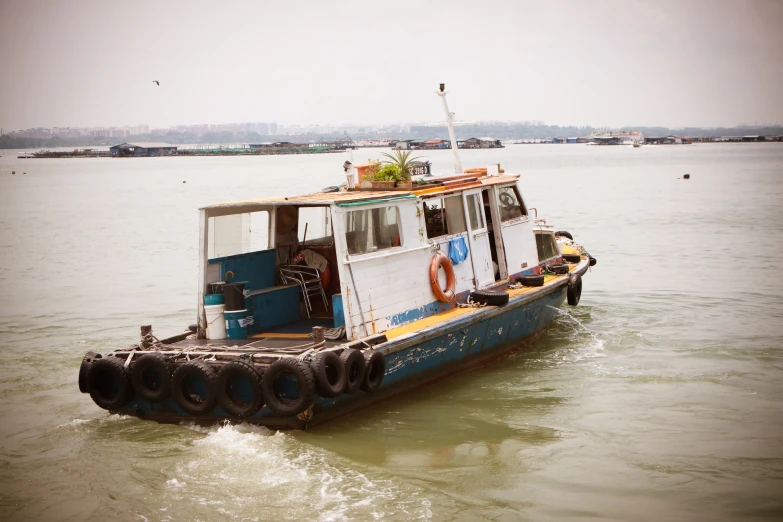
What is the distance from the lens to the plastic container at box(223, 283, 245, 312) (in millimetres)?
9977

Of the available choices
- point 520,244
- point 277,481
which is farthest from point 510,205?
point 277,481

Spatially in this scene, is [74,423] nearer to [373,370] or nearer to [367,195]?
[373,370]

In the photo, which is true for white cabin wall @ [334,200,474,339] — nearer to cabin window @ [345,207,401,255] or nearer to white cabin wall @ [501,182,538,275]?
cabin window @ [345,207,401,255]

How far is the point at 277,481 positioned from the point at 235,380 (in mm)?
1289

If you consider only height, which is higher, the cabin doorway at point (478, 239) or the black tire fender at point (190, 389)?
the cabin doorway at point (478, 239)

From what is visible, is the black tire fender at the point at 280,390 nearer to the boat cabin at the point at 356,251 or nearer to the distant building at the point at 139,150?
the boat cabin at the point at 356,251

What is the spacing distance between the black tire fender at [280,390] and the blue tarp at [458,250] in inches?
135

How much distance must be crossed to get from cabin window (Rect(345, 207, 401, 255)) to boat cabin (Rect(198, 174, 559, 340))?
0.05 ft

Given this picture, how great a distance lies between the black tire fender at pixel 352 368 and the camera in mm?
8891

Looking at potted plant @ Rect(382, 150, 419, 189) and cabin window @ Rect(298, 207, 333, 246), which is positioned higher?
potted plant @ Rect(382, 150, 419, 189)

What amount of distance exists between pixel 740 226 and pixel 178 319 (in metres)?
21.9

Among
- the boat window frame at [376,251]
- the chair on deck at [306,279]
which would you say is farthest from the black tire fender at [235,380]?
the chair on deck at [306,279]

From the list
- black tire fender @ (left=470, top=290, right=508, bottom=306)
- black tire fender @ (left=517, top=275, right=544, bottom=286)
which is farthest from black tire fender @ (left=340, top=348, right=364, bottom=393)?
black tire fender @ (left=517, top=275, right=544, bottom=286)

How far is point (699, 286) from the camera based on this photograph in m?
18.6
